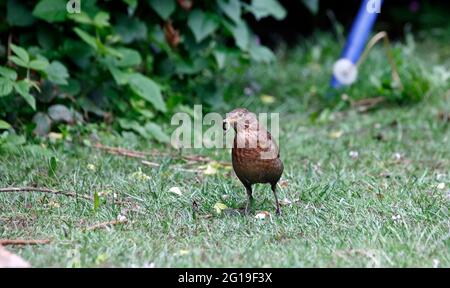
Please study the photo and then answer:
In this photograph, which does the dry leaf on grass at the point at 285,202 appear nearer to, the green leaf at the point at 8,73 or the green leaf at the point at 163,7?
the green leaf at the point at 8,73

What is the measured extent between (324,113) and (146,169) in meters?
2.05

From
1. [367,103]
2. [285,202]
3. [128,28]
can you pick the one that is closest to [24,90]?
[128,28]

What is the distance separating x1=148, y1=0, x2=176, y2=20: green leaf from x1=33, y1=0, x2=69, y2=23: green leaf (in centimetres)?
72

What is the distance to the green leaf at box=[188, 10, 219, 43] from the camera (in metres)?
5.77

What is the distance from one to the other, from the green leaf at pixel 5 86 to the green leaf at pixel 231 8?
5.79 feet

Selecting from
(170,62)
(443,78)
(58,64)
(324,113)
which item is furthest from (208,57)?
(443,78)

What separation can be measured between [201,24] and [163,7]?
295mm

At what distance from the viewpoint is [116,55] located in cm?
543

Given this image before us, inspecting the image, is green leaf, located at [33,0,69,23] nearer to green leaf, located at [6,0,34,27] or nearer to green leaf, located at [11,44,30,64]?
green leaf, located at [6,0,34,27]

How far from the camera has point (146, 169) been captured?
4766mm

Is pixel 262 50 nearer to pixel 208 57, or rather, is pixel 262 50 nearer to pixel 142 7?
pixel 208 57

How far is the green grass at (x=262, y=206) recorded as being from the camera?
3289mm

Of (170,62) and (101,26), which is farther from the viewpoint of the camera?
(170,62)

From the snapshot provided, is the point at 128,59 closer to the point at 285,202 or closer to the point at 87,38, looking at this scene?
the point at 87,38
